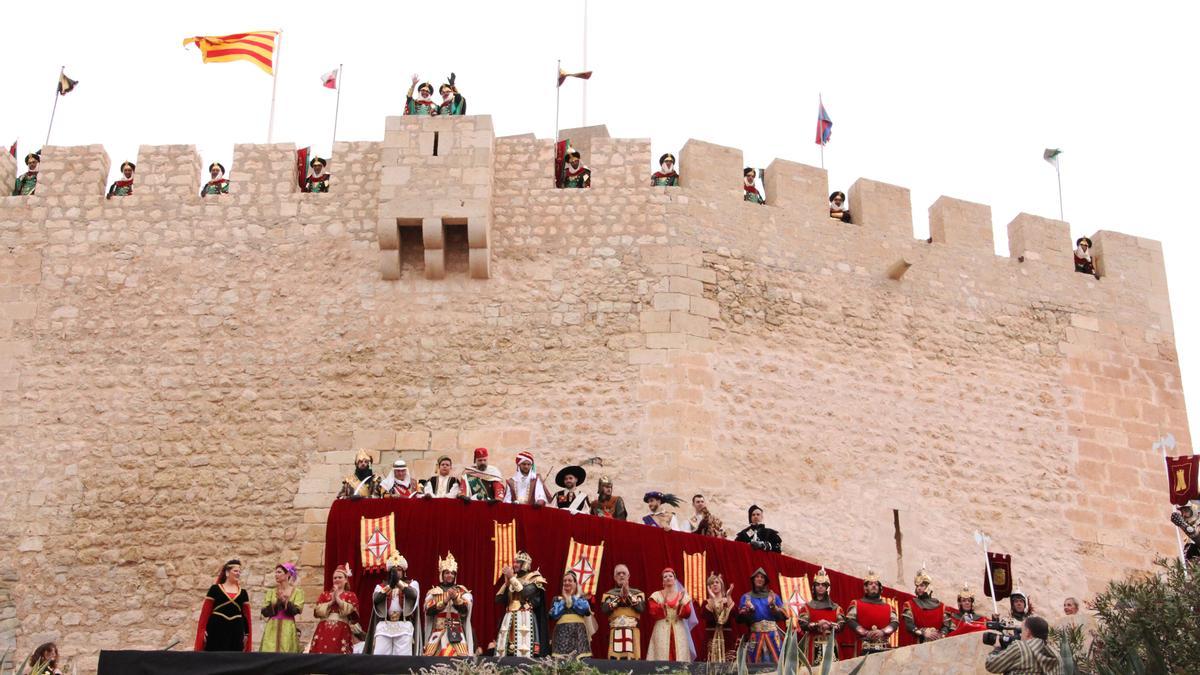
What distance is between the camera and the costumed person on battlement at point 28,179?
16.0 meters

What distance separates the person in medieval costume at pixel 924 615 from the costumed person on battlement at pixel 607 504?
249 cm

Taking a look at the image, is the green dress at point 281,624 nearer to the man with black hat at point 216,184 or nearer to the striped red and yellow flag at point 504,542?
the striped red and yellow flag at point 504,542

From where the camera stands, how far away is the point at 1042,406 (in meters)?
16.1

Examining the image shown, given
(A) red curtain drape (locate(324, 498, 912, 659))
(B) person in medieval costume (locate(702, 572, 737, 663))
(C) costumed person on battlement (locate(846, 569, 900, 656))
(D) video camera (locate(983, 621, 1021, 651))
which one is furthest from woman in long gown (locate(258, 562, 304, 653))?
(D) video camera (locate(983, 621, 1021, 651))

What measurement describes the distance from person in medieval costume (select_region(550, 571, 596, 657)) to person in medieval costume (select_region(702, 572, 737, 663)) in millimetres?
988

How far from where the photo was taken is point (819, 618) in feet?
39.7

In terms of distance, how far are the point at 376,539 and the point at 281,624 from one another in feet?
3.49

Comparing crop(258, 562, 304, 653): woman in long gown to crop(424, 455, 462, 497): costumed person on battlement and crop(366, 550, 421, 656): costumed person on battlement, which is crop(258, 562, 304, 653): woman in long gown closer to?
crop(366, 550, 421, 656): costumed person on battlement

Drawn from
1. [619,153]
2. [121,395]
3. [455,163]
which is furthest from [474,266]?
[121,395]

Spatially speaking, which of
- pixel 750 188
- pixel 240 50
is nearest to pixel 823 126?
pixel 750 188

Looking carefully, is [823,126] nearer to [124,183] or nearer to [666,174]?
[666,174]

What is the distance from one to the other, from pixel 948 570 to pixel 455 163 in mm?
6230

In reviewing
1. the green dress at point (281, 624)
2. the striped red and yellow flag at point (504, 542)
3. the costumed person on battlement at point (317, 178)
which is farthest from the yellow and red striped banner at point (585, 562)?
the costumed person on battlement at point (317, 178)

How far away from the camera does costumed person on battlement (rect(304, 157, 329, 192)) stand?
1576 centimetres
